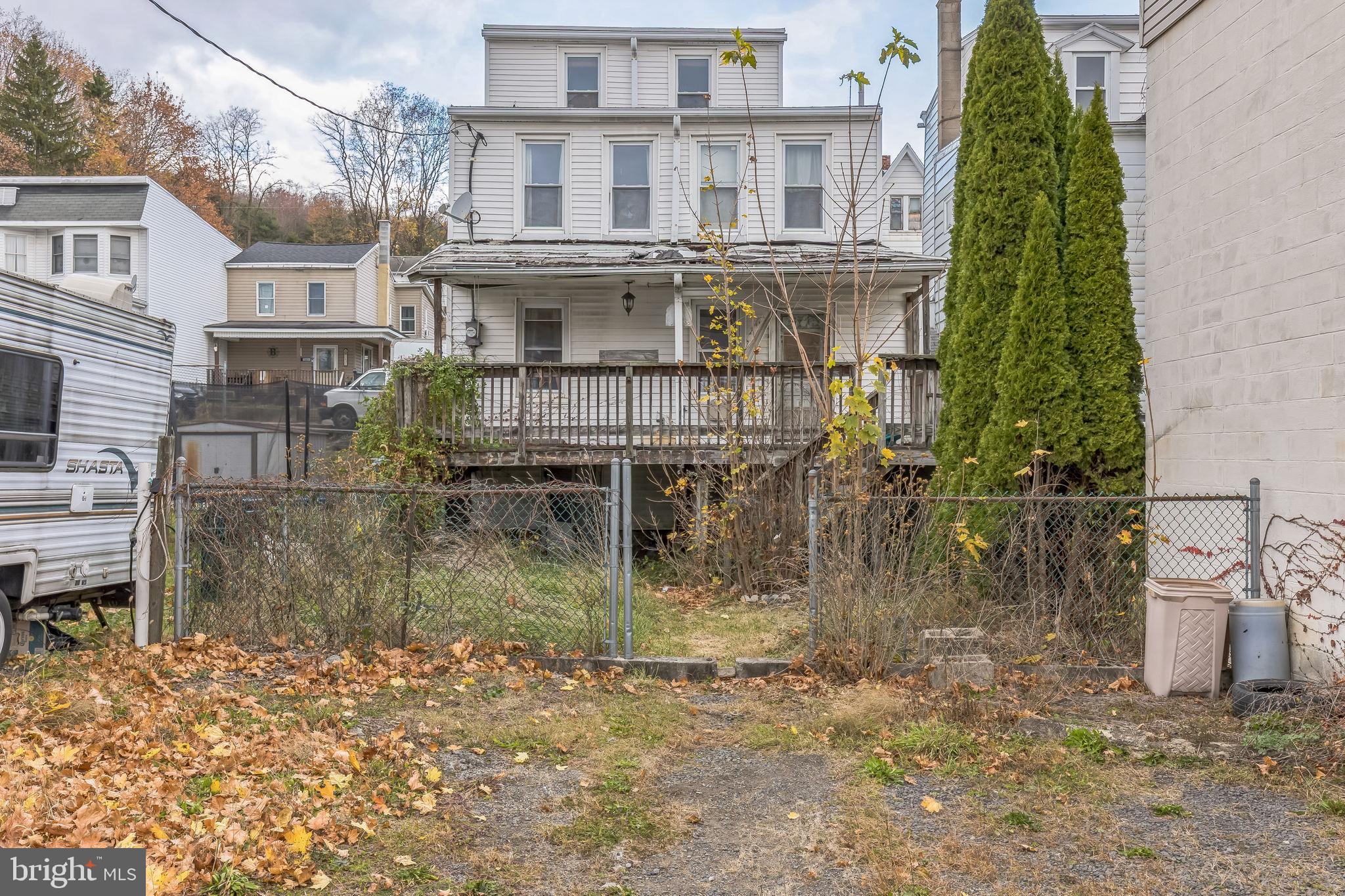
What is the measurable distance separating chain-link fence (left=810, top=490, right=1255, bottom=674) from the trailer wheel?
559cm

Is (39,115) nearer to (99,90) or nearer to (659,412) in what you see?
(99,90)

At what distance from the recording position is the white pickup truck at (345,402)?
22139 mm

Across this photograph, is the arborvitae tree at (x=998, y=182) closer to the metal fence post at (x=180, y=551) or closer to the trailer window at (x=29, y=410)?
the metal fence post at (x=180, y=551)

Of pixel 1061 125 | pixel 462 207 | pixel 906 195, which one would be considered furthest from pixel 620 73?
pixel 906 195

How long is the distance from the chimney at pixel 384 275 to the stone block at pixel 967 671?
113 feet

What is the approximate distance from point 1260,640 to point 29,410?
8.62 metres

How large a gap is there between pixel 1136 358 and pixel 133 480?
8.79 m

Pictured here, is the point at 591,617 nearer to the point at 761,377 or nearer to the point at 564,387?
the point at 761,377

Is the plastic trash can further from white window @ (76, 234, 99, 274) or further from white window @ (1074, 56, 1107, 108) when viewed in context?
white window @ (76, 234, 99, 274)

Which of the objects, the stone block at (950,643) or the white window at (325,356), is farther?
the white window at (325,356)

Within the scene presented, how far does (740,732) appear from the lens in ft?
19.2

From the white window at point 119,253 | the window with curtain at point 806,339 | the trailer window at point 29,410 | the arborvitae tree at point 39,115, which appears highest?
the arborvitae tree at point 39,115

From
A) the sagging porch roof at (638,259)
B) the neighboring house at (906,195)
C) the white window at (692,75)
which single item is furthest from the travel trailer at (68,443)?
the neighboring house at (906,195)

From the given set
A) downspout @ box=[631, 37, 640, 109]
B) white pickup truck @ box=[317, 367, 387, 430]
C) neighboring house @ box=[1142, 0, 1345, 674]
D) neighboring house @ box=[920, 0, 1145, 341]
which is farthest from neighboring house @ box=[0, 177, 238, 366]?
neighboring house @ box=[1142, 0, 1345, 674]
